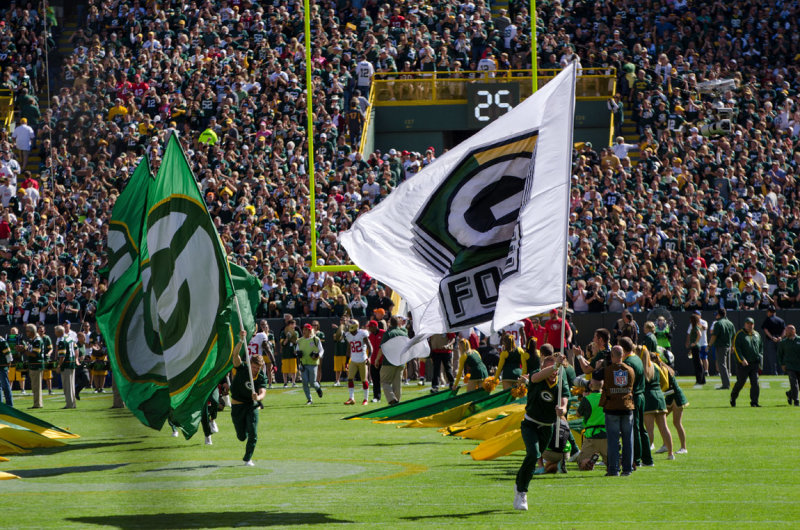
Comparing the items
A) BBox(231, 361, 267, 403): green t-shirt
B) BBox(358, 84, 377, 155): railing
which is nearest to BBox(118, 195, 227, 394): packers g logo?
BBox(231, 361, 267, 403): green t-shirt

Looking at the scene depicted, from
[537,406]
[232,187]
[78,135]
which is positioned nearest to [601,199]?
[232,187]

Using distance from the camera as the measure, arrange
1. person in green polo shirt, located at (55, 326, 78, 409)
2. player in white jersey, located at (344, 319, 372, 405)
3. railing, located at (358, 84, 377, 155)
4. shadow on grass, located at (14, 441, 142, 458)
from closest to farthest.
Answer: shadow on grass, located at (14, 441, 142, 458)
player in white jersey, located at (344, 319, 372, 405)
person in green polo shirt, located at (55, 326, 78, 409)
railing, located at (358, 84, 377, 155)

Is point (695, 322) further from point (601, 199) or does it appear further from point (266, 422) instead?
point (266, 422)

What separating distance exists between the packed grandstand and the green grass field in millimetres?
8633

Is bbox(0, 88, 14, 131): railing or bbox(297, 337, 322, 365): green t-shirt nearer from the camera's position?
bbox(0, 88, 14, 131): railing

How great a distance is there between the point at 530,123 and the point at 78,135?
8981mm

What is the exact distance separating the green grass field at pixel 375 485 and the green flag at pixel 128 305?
3.00ft

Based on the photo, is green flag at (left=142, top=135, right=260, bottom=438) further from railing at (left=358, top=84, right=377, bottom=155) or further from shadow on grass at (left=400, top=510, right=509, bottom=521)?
railing at (left=358, top=84, right=377, bottom=155)

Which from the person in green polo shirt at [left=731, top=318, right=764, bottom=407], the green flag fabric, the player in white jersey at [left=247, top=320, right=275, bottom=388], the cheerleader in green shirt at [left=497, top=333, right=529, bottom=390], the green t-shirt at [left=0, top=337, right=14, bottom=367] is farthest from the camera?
the player in white jersey at [left=247, top=320, right=275, bottom=388]

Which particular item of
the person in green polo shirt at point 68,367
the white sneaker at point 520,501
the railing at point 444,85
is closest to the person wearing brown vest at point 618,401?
the white sneaker at point 520,501

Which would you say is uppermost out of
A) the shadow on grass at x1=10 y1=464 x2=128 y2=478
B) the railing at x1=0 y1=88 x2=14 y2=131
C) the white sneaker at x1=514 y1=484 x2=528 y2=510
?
the railing at x1=0 y1=88 x2=14 y2=131

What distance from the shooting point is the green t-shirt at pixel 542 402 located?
10531 millimetres

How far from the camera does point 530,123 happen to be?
1124 cm

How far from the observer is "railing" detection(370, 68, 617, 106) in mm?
36812
